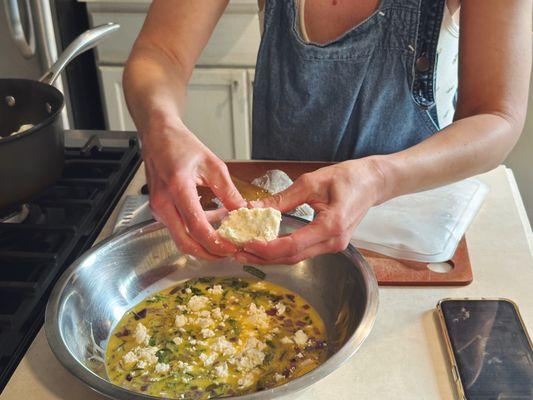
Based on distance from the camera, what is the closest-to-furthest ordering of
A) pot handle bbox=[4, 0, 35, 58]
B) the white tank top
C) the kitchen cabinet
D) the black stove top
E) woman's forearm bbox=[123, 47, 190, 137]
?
the black stove top
woman's forearm bbox=[123, 47, 190, 137]
the white tank top
pot handle bbox=[4, 0, 35, 58]
the kitchen cabinet

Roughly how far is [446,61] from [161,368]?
29.6 inches

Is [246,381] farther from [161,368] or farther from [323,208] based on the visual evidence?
[323,208]

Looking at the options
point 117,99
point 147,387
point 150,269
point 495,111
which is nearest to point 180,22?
point 150,269

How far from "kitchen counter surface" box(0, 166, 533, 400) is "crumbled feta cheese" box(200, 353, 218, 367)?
0.38ft

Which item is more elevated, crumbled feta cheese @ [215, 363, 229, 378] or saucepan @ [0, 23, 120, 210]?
saucepan @ [0, 23, 120, 210]

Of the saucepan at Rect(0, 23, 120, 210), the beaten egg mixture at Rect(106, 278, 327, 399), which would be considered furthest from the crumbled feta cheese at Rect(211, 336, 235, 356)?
the saucepan at Rect(0, 23, 120, 210)

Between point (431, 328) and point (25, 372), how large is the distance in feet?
1.68

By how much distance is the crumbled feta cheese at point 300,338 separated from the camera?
0.78 metres

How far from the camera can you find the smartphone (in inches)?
27.7

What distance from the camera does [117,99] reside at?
2137 millimetres

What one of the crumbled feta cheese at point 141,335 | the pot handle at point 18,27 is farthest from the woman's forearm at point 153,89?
the pot handle at point 18,27

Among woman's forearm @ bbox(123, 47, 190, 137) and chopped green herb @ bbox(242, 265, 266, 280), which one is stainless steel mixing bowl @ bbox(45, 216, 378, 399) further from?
woman's forearm @ bbox(123, 47, 190, 137)

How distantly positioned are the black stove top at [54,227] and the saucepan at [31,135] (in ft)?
0.14

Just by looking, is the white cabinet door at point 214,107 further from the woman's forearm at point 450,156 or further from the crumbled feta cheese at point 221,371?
the crumbled feta cheese at point 221,371
